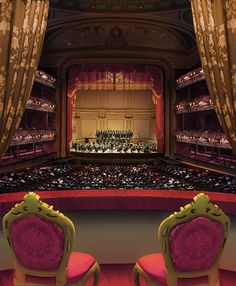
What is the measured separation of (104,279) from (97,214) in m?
0.53

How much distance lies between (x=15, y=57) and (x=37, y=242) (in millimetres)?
1630

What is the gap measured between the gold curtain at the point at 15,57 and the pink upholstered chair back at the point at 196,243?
1607 mm

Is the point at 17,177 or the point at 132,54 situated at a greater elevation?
the point at 132,54

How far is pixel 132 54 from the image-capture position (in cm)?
1138

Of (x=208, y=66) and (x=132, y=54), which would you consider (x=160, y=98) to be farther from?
(x=208, y=66)

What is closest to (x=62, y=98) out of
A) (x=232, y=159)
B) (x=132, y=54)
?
(x=132, y=54)

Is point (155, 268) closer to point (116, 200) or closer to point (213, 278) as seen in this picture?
A: point (213, 278)

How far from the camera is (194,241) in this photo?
1.88 m

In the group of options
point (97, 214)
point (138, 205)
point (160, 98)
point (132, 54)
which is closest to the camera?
point (138, 205)

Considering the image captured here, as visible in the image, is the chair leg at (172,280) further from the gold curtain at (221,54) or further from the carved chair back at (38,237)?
the gold curtain at (221,54)

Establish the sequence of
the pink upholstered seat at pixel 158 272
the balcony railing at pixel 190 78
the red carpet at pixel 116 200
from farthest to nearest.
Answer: the balcony railing at pixel 190 78 < the red carpet at pixel 116 200 < the pink upholstered seat at pixel 158 272

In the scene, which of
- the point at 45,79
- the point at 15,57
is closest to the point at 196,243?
the point at 15,57

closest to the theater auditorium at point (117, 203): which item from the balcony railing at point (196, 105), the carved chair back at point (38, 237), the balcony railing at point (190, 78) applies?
the carved chair back at point (38, 237)

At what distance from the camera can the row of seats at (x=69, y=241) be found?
1839 mm
